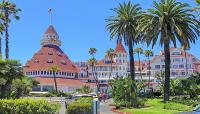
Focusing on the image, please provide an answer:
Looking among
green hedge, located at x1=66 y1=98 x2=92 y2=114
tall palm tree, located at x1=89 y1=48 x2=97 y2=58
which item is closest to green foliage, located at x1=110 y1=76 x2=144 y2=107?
green hedge, located at x1=66 y1=98 x2=92 y2=114

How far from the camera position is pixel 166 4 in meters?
55.7

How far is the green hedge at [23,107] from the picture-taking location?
29.0 meters

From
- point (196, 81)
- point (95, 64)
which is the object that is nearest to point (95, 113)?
point (196, 81)

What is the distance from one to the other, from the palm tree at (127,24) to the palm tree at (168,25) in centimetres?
696

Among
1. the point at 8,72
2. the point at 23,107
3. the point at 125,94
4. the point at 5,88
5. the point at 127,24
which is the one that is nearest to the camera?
the point at 23,107

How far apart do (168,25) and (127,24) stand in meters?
9.79

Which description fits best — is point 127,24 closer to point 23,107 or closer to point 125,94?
point 125,94

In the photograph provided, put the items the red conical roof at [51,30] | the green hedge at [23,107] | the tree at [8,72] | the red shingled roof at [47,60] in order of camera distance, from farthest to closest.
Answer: the red conical roof at [51,30]
the red shingled roof at [47,60]
the tree at [8,72]
the green hedge at [23,107]

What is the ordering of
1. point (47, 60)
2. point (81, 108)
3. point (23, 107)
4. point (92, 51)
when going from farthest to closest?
point (92, 51) → point (47, 60) → point (81, 108) → point (23, 107)

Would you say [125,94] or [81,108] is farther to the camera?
[125,94]

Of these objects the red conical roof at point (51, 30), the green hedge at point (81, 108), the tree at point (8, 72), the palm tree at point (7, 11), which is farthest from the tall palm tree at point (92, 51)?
the green hedge at point (81, 108)

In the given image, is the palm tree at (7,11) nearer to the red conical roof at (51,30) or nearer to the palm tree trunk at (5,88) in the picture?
the palm tree trunk at (5,88)

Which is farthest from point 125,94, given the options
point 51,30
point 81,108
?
point 51,30

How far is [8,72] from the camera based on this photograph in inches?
1690
